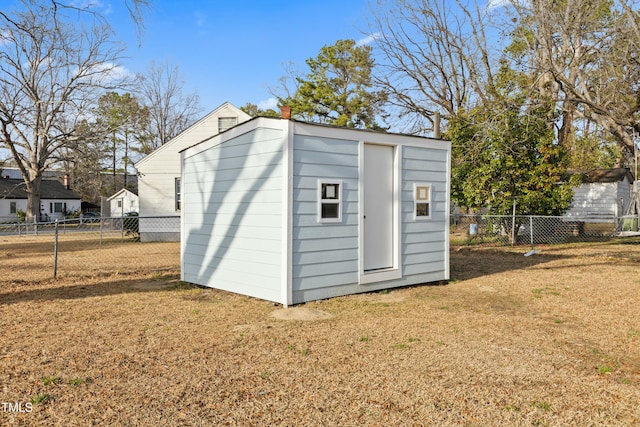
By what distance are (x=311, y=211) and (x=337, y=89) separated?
82.8ft

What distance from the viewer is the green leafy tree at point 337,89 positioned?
95.2 ft

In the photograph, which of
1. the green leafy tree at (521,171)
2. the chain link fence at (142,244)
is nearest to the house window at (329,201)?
the chain link fence at (142,244)

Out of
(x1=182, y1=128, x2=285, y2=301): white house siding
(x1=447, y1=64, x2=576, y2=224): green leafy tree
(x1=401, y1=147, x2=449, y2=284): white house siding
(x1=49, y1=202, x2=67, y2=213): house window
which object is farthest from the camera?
(x1=49, y1=202, x2=67, y2=213): house window

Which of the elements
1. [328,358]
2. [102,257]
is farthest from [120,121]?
[328,358]

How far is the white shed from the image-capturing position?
21.3 ft

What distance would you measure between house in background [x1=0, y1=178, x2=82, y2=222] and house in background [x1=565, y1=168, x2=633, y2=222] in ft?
126

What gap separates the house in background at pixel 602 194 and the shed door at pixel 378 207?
70.3 ft

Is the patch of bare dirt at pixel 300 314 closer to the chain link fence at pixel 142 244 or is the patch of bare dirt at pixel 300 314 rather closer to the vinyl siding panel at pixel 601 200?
the chain link fence at pixel 142 244

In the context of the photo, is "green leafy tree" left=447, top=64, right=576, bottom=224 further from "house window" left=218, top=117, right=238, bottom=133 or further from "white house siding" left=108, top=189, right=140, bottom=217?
"white house siding" left=108, top=189, right=140, bottom=217

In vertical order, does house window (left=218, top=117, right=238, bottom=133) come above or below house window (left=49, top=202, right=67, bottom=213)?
above

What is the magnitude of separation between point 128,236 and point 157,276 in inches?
452

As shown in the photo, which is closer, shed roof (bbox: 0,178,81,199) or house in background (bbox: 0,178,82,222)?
house in background (bbox: 0,178,82,222)

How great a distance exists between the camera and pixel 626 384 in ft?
11.7

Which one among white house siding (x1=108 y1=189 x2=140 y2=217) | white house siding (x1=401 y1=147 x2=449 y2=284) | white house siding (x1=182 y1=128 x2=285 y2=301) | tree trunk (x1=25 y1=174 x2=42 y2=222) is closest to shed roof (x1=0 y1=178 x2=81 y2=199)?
white house siding (x1=108 y1=189 x2=140 y2=217)
